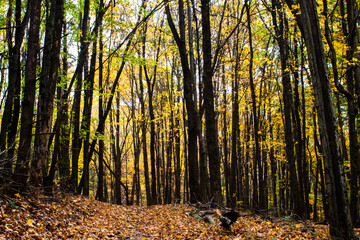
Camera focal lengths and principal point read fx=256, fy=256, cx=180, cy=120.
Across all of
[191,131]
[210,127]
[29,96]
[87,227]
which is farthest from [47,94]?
[191,131]

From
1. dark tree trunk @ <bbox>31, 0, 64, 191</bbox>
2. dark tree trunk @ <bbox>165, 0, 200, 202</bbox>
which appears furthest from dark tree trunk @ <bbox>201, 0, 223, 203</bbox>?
dark tree trunk @ <bbox>31, 0, 64, 191</bbox>

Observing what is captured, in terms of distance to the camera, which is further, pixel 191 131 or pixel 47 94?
pixel 191 131

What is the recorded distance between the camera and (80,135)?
1116 centimetres

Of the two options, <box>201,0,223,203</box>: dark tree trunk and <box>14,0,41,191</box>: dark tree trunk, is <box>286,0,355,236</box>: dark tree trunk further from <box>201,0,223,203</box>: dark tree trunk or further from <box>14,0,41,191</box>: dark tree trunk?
<box>14,0,41,191</box>: dark tree trunk

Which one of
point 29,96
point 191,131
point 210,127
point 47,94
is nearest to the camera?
point 29,96

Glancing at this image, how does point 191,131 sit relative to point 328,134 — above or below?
above

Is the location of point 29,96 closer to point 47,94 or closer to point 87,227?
point 47,94

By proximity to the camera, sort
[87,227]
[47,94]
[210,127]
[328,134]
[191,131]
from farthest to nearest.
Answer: [191,131]
[210,127]
[47,94]
[87,227]
[328,134]

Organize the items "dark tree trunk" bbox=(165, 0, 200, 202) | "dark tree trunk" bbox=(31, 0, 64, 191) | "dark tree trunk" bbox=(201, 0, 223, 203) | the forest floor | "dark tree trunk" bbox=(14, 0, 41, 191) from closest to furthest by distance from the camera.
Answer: the forest floor < "dark tree trunk" bbox=(14, 0, 41, 191) < "dark tree trunk" bbox=(31, 0, 64, 191) < "dark tree trunk" bbox=(201, 0, 223, 203) < "dark tree trunk" bbox=(165, 0, 200, 202)

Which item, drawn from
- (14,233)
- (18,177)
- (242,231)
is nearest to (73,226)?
(18,177)

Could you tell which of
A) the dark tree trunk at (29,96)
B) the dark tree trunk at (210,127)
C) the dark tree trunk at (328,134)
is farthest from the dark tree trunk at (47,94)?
the dark tree trunk at (328,134)

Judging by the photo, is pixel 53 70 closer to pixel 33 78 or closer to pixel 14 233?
pixel 33 78

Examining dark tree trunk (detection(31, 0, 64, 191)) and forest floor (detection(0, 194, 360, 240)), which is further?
dark tree trunk (detection(31, 0, 64, 191))

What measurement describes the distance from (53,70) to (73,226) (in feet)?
14.0
